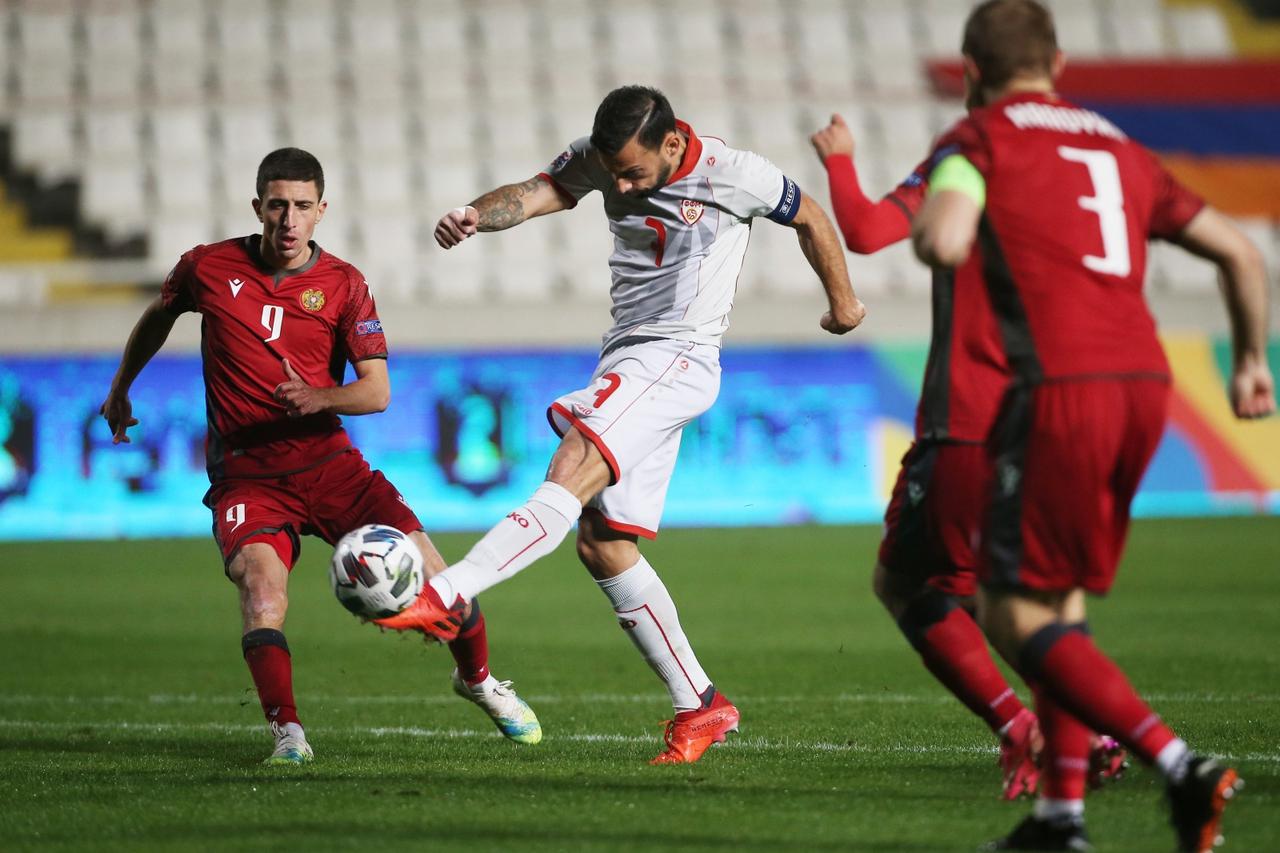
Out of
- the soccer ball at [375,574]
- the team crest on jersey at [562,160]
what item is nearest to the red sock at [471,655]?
the soccer ball at [375,574]

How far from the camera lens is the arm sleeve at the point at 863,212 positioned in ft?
15.0

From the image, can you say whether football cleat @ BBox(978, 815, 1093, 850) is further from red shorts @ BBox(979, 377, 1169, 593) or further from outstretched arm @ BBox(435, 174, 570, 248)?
outstretched arm @ BBox(435, 174, 570, 248)

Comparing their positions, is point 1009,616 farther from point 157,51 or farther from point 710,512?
point 157,51

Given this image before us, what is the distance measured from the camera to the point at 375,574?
480 centimetres

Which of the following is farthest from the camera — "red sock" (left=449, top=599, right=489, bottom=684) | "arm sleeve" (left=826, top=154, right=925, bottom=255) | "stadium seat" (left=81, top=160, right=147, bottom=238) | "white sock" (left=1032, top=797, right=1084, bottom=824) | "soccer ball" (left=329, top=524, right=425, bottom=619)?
"stadium seat" (left=81, top=160, right=147, bottom=238)

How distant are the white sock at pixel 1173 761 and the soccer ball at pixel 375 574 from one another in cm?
205

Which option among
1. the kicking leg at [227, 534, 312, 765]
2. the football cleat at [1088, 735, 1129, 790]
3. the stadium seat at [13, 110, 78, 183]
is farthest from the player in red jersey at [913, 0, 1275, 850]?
the stadium seat at [13, 110, 78, 183]

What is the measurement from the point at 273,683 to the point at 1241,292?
11.5ft

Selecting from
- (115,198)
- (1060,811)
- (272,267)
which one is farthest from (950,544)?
(115,198)

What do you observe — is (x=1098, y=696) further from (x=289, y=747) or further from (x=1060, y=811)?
(x=289, y=747)

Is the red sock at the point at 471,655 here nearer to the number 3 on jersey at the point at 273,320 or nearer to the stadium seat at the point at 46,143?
A: the number 3 on jersey at the point at 273,320

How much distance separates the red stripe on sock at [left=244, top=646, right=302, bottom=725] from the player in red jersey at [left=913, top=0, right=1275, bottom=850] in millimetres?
2768

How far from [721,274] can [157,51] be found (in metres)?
19.8

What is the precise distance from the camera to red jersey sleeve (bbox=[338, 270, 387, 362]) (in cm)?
653
